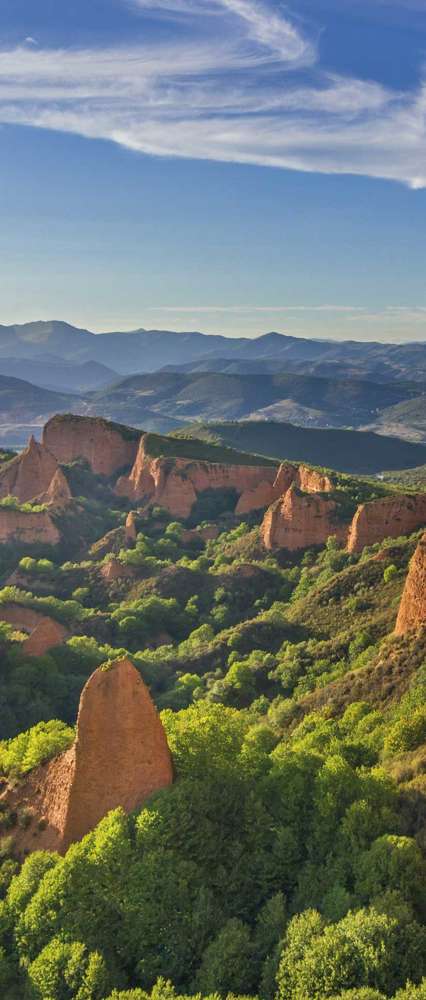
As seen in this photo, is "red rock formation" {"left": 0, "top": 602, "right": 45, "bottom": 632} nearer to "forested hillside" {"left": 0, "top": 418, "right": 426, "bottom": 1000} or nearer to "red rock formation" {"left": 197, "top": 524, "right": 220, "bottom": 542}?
"forested hillside" {"left": 0, "top": 418, "right": 426, "bottom": 1000}

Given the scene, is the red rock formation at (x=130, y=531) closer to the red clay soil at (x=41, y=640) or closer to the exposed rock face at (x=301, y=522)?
the exposed rock face at (x=301, y=522)

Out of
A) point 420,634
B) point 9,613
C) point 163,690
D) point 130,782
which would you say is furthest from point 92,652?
point 130,782

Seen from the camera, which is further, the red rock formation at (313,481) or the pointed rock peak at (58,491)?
the pointed rock peak at (58,491)

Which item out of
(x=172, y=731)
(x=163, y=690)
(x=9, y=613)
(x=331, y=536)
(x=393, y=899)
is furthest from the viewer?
(x=331, y=536)

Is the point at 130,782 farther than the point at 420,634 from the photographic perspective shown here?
No

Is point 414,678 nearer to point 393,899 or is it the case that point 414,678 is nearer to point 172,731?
point 172,731

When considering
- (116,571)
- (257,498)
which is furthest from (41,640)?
(257,498)

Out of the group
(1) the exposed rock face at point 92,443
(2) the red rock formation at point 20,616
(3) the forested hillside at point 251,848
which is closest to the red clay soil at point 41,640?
(3) the forested hillside at point 251,848
